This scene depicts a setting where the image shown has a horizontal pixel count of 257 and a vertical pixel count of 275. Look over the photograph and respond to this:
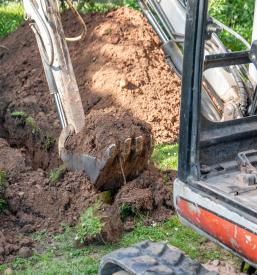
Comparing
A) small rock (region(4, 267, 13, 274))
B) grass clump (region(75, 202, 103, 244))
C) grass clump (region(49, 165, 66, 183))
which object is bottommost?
small rock (region(4, 267, 13, 274))

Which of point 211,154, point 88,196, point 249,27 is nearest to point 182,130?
point 211,154

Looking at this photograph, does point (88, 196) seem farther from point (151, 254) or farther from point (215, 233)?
point (215, 233)

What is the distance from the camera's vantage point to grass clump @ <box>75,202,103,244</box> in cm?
472

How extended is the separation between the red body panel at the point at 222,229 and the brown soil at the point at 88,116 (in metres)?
2.05

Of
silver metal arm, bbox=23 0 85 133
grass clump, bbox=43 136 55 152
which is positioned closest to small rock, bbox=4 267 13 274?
silver metal arm, bbox=23 0 85 133

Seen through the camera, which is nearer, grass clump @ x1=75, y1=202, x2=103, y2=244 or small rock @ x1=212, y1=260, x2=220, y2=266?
small rock @ x1=212, y1=260, x2=220, y2=266

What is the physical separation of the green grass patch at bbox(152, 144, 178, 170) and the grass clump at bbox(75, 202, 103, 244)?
1493mm

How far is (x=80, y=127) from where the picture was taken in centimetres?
539

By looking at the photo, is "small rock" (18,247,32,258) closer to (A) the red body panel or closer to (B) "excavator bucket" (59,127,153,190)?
(B) "excavator bucket" (59,127,153,190)

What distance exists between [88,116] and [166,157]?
58.0 inches

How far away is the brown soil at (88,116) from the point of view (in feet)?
16.8

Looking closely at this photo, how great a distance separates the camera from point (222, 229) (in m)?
2.65

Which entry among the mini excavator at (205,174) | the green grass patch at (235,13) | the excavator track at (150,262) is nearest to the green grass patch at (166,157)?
the mini excavator at (205,174)

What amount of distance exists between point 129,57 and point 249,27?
4.68 metres
